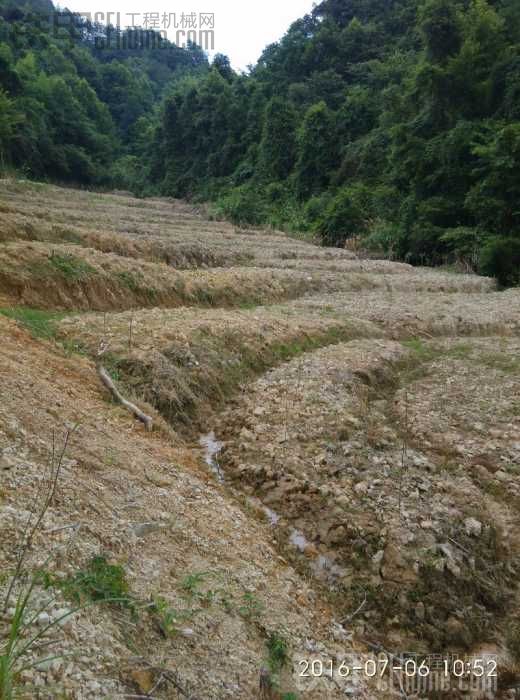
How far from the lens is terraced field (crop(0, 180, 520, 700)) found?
447cm

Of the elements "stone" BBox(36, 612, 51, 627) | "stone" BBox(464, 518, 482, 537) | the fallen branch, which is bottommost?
"stone" BBox(464, 518, 482, 537)

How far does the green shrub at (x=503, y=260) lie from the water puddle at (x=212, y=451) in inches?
980

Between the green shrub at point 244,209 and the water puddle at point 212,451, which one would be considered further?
the green shrub at point 244,209

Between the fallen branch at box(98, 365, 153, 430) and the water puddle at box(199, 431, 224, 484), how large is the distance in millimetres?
1146

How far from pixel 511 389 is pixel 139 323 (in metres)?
8.88

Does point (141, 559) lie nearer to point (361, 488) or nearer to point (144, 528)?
point (144, 528)

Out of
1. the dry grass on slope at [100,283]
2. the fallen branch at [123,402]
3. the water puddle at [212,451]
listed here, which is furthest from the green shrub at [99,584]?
the dry grass on slope at [100,283]

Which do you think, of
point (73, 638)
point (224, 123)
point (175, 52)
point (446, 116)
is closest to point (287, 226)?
point (446, 116)

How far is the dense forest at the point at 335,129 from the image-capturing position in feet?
109

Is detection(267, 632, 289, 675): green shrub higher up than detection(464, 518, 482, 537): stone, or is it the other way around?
detection(267, 632, 289, 675): green shrub

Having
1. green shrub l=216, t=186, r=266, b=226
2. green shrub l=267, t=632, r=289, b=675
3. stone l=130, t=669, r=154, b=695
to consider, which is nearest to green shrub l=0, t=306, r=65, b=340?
green shrub l=267, t=632, r=289, b=675

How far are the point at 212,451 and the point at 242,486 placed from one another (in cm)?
116

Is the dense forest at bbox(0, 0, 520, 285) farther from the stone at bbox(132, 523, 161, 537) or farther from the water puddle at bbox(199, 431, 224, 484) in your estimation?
the stone at bbox(132, 523, 161, 537)

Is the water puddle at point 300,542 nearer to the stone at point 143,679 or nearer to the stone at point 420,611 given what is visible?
the stone at point 420,611
